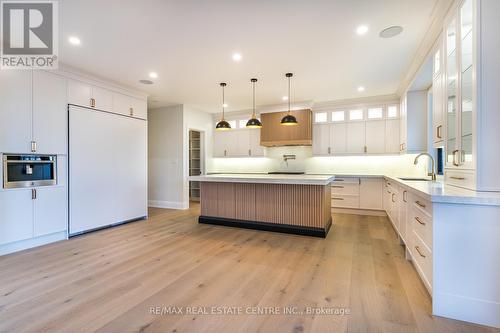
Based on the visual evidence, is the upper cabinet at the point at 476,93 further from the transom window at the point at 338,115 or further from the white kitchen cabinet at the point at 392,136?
the transom window at the point at 338,115

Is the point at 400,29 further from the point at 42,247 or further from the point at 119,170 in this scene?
the point at 42,247

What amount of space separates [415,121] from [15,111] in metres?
6.30

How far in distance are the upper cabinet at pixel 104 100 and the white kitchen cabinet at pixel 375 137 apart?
199 inches

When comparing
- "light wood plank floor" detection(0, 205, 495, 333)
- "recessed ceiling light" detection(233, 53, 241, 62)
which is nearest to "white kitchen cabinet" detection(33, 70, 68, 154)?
"light wood plank floor" detection(0, 205, 495, 333)

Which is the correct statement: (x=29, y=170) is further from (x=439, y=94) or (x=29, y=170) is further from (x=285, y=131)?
(x=439, y=94)

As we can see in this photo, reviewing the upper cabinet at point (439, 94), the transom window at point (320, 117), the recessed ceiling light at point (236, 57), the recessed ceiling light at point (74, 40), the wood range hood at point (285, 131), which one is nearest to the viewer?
the upper cabinet at point (439, 94)

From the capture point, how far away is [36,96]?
324cm

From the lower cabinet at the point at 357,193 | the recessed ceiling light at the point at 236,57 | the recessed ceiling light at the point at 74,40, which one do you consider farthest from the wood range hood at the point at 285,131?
the recessed ceiling light at the point at 74,40

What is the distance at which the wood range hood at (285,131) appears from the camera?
5.63 meters

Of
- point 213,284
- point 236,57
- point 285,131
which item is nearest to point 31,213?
point 213,284

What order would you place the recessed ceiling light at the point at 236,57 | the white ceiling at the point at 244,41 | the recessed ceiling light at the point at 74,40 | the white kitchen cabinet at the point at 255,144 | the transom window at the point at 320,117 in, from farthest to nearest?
the white kitchen cabinet at the point at 255,144 → the transom window at the point at 320,117 → the recessed ceiling light at the point at 236,57 → the recessed ceiling light at the point at 74,40 → the white ceiling at the point at 244,41

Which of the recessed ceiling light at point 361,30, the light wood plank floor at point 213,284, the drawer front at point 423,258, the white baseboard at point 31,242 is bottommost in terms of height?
the light wood plank floor at point 213,284

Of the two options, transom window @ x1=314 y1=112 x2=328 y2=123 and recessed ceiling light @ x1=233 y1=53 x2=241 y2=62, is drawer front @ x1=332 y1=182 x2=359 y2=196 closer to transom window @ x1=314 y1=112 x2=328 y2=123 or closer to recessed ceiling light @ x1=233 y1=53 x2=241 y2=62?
transom window @ x1=314 y1=112 x2=328 y2=123

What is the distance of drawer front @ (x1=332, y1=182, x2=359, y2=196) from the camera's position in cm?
521
